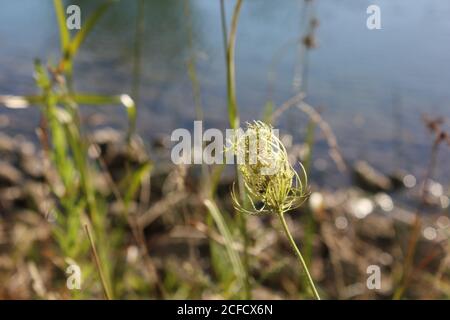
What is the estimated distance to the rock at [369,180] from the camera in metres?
4.99

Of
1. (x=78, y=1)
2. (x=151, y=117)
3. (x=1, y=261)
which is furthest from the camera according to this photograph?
(x=78, y=1)

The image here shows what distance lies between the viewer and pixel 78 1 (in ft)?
29.8

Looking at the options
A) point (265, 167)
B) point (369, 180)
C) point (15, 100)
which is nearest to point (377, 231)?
point (369, 180)

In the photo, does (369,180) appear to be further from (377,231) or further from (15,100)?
(15,100)

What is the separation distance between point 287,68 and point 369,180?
6.00 ft

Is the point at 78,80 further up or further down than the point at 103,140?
further up

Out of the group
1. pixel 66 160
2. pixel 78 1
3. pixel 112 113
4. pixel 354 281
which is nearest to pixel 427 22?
pixel 112 113

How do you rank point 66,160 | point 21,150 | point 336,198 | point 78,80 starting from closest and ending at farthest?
point 66,160 < point 336,198 < point 21,150 < point 78,80

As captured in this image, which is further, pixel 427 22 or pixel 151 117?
pixel 427 22

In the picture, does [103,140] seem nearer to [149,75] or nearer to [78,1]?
[149,75]

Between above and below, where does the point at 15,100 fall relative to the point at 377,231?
above

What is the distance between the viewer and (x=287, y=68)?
624 centimetres

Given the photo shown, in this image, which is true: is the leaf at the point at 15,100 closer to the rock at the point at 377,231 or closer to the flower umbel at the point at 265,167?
the flower umbel at the point at 265,167

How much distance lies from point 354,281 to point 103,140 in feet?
9.70
